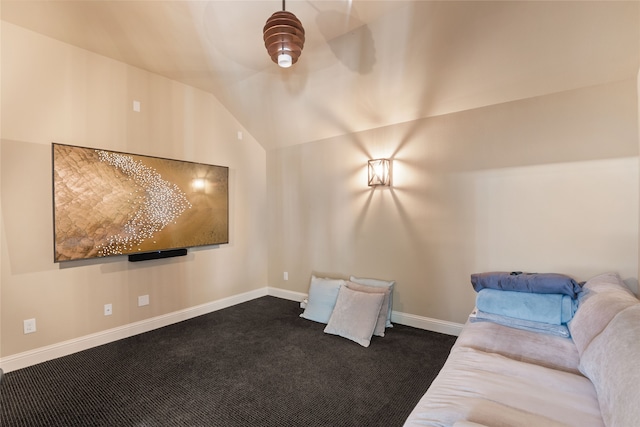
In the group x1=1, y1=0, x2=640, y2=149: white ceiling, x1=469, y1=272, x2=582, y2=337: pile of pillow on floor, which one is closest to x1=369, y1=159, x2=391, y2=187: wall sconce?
x1=1, y1=0, x2=640, y2=149: white ceiling

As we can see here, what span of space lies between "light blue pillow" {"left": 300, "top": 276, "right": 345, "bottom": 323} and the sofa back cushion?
7.05 feet

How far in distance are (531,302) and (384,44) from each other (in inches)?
94.6

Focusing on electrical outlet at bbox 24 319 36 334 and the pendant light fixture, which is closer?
the pendant light fixture

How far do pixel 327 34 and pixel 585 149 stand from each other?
235 cm

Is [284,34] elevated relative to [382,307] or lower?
elevated

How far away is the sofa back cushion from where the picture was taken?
1509 millimetres

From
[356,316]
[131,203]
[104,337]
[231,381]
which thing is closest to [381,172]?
[356,316]

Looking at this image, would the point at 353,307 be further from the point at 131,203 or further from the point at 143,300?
the point at 131,203

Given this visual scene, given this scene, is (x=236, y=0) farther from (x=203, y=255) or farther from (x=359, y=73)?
(x=203, y=255)

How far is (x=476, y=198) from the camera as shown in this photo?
2.86 metres

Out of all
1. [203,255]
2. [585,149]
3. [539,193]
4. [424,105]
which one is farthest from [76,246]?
[585,149]

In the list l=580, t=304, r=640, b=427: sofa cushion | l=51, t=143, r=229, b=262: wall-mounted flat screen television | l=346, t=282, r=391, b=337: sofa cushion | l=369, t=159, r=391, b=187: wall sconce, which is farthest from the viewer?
l=369, t=159, r=391, b=187: wall sconce

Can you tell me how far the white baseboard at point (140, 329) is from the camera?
251 cm

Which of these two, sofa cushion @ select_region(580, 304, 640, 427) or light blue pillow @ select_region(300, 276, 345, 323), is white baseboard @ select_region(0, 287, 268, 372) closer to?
light blue pillow @ select_region(300, 276, 345, 323)
